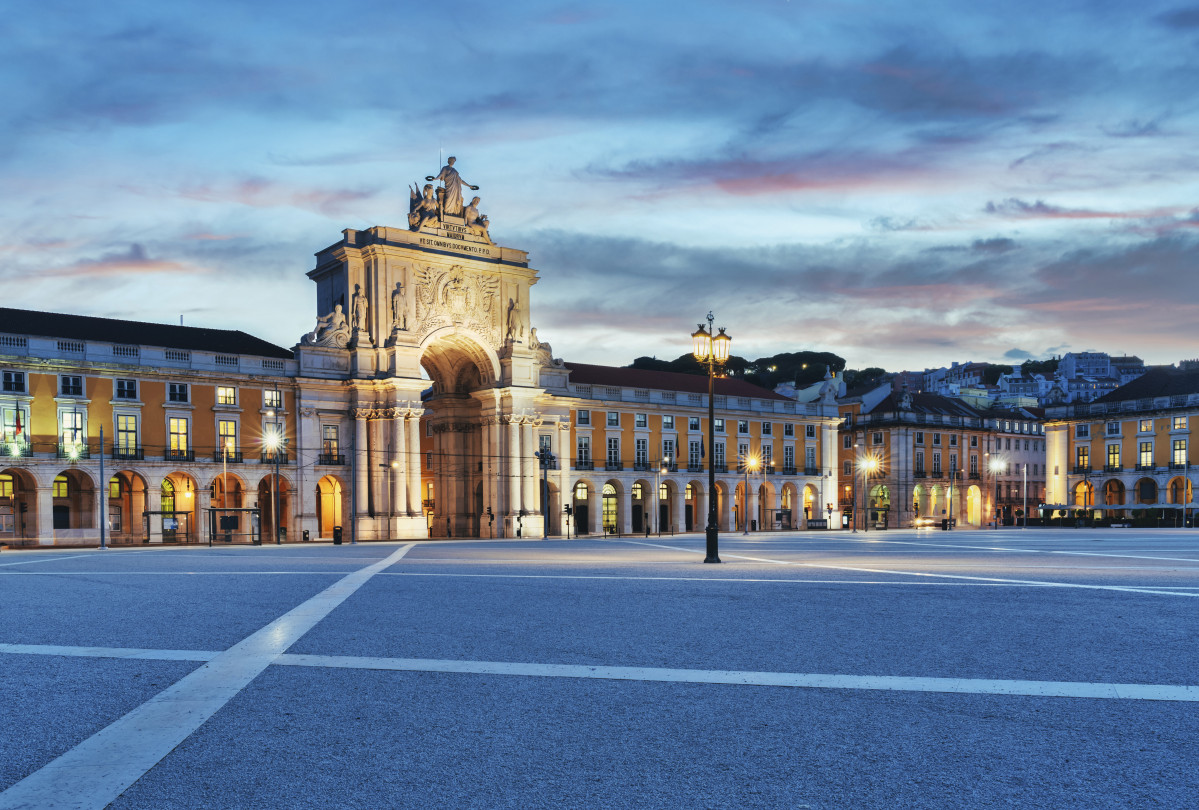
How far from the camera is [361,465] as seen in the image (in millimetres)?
66438

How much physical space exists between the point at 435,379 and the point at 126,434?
81.4 ft

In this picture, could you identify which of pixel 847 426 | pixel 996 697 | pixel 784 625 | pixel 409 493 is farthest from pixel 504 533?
pixel 996 697

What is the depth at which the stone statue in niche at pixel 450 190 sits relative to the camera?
237 ft

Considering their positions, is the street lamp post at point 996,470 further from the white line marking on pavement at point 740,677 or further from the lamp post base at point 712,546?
the white line marking on pavement at point 740,677

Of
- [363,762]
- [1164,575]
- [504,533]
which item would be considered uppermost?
[363,762]

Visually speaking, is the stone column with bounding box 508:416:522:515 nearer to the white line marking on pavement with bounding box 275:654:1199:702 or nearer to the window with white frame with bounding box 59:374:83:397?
the window with white frame with bounding box 59:374:83:397

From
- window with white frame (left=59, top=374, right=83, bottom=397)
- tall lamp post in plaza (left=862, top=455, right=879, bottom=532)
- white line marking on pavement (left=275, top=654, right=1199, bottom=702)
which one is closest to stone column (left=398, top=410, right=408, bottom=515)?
window with white frame (left=59, top=374, right=83, bottom=397)

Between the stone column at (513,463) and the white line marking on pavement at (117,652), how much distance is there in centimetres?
5912

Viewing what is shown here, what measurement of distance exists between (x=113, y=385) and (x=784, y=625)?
2161 inches

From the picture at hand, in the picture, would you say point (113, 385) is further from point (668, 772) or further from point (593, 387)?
point (668, 772)

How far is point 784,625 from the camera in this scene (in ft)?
44.1

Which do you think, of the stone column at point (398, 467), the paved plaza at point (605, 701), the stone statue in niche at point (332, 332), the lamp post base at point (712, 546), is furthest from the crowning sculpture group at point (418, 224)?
the paved plaza at point (605, 701)

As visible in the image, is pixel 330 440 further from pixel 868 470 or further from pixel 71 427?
pixel 868 470

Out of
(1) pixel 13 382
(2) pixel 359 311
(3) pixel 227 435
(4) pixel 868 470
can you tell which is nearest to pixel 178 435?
(3) pixel 227 435
